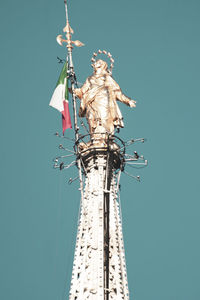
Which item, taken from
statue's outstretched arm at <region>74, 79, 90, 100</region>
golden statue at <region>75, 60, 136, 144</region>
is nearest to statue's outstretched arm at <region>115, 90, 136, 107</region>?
golden statue at <region>75, 60, 136, 144</region>

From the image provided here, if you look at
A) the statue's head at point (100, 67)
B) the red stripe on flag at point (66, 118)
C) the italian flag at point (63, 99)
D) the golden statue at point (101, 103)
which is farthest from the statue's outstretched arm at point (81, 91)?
the statue's head at point (100, 67)

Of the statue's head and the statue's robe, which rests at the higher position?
the statue's head

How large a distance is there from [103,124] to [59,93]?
341 centimetres

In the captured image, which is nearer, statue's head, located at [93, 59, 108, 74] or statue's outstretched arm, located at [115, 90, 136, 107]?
statue's outstretched arm, located at [115, 90, 136, 107]

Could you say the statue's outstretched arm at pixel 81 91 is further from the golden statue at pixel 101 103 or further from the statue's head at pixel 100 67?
the statue's head at pixel 100 67

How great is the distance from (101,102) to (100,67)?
3270mm

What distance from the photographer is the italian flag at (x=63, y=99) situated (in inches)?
1889

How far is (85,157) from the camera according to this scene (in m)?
46.2

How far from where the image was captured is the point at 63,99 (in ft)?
159

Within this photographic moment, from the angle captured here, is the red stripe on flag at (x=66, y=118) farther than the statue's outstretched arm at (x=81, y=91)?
No

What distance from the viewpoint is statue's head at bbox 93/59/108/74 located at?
5024 cm

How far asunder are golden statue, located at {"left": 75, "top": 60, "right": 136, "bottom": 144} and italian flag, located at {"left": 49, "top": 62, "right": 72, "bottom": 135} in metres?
0.74

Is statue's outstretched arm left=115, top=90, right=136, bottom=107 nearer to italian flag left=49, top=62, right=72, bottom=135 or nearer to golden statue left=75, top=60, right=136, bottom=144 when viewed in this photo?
golden statue left=75, top=60, right=136, bottom=144

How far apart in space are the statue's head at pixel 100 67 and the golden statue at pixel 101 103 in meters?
0.26
